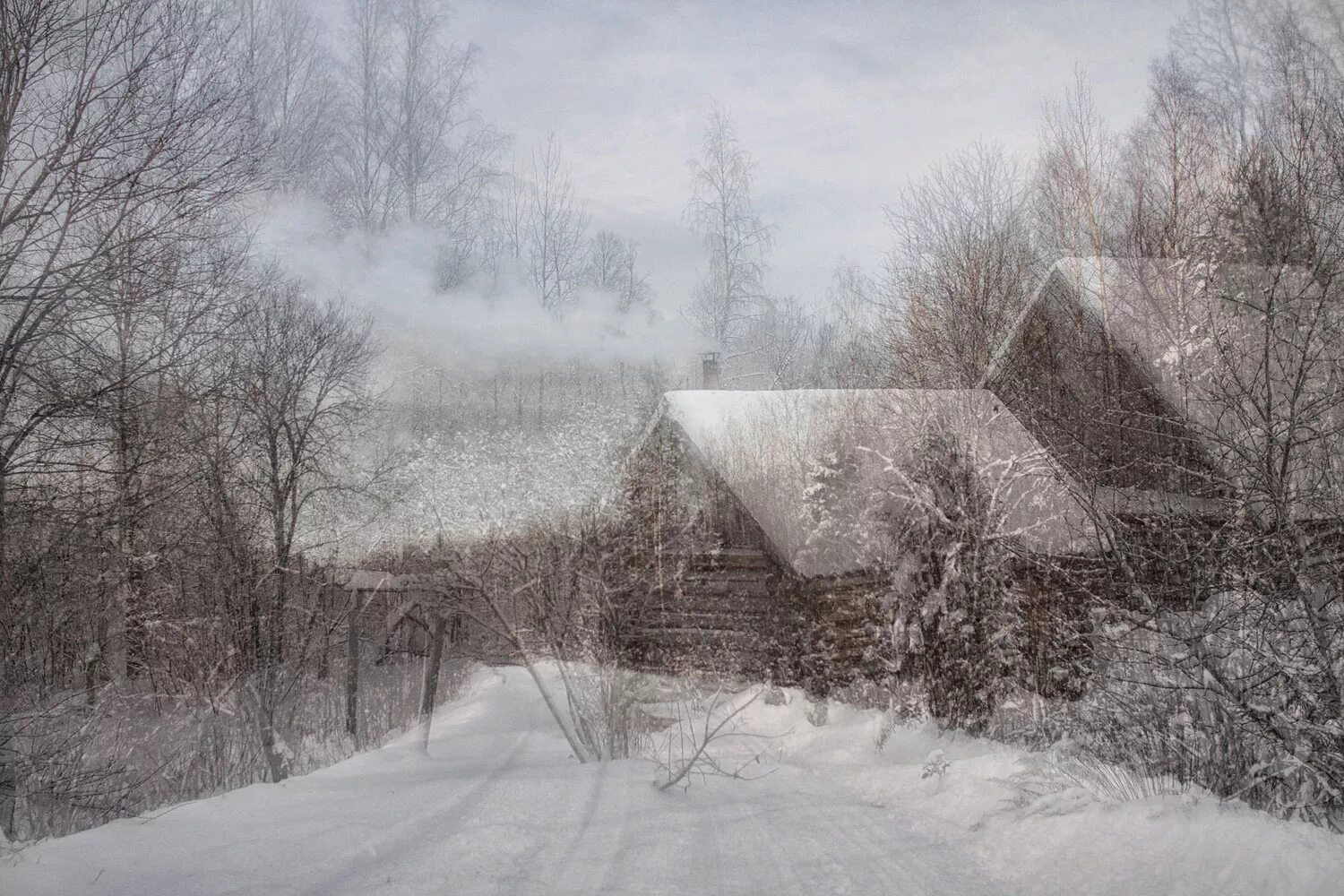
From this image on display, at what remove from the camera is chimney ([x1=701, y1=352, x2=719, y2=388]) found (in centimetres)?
741

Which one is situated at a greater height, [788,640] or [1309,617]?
[1309,617]

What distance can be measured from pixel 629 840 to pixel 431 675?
2140mm

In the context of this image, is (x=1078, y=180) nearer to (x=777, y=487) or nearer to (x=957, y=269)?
(x=957, y=269)

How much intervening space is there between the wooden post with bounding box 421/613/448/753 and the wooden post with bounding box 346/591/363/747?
408mm

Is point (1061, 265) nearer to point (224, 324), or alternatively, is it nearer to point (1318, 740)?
point (1318, 740)

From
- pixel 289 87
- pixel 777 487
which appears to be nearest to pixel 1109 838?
pixel 777 487

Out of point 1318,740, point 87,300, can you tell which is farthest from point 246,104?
point 1318,740

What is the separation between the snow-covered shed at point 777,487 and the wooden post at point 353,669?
2.05 metres

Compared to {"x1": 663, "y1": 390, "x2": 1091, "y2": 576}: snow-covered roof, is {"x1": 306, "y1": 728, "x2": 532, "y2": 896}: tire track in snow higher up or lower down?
lower down

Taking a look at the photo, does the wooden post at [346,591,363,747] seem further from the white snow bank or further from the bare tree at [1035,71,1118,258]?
the bare tree at [1035,71,1118,258]

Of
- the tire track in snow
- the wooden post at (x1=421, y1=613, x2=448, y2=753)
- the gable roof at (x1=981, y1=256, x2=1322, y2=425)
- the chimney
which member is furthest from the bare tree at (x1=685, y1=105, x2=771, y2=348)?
the tire track in snow

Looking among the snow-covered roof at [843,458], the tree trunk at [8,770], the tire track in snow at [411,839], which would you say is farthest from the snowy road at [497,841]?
the snow-covered roof at [843,458]

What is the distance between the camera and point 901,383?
7.23 m

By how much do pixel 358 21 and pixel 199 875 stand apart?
5718 millimetres
